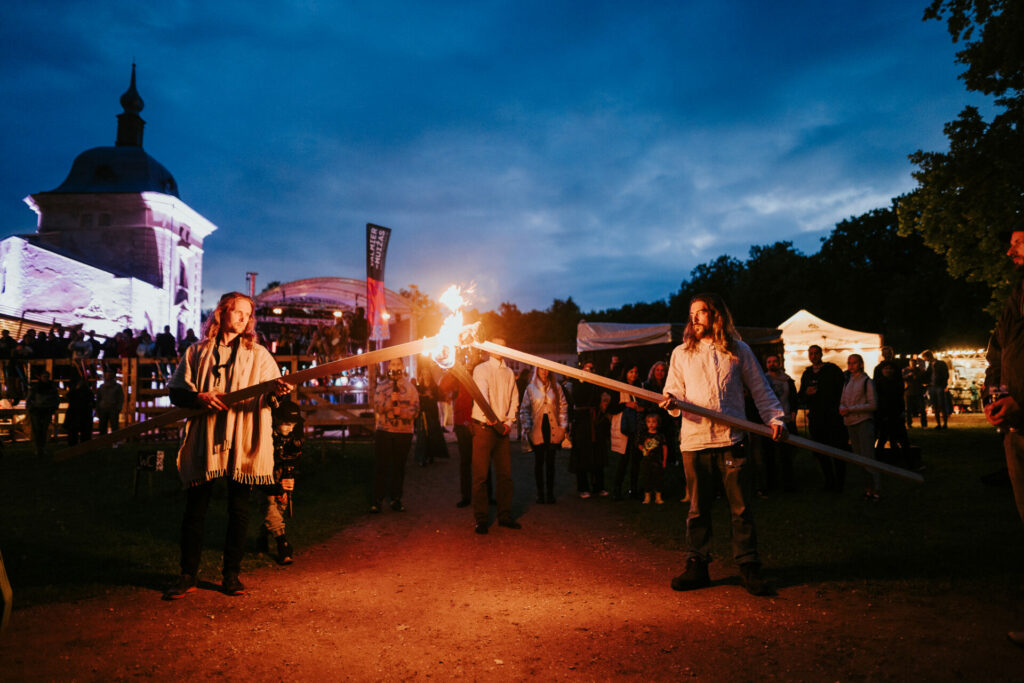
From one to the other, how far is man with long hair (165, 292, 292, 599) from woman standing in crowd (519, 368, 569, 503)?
473 centimetres

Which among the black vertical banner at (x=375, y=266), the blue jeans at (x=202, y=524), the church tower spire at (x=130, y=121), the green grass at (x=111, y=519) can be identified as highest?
the church tower spire at (x=130, y=121)

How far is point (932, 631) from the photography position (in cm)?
411

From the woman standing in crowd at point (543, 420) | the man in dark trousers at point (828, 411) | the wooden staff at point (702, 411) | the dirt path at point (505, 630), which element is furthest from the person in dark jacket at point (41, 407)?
the man in dark trousers at point (828, 411)

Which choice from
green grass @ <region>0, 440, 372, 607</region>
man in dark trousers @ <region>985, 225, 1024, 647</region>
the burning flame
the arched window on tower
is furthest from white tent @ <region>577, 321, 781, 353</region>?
the arched window on tower

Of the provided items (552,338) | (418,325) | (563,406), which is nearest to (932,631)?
(563,406)

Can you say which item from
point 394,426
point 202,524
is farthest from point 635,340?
point 202,524

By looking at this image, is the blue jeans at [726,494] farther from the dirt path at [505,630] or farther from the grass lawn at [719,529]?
the grass lawn at [719,529]

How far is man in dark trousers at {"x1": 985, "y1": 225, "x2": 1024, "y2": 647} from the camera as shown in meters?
3.82

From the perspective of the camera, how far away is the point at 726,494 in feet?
16.7

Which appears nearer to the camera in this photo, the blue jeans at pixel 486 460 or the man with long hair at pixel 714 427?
the man with long hair at pixel 714 427

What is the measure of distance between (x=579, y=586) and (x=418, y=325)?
2433 centimetres

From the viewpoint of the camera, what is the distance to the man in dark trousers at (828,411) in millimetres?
9711

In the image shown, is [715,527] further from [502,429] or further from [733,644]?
[733,644]

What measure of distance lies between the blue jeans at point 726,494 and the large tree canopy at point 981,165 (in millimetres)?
14180
